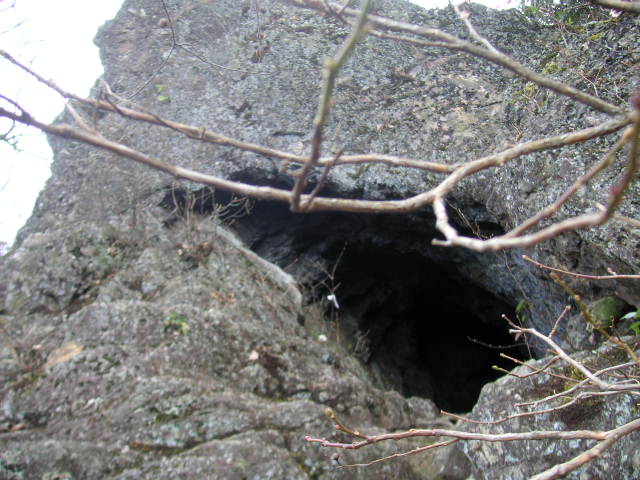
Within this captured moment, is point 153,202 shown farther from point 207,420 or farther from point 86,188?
point 207,420

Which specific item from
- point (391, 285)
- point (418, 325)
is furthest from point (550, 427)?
point (418, 325)

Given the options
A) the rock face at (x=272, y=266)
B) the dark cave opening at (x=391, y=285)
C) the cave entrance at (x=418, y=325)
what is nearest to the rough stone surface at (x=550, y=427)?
the rock face at (x=272, y=266)

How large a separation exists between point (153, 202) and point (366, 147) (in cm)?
203

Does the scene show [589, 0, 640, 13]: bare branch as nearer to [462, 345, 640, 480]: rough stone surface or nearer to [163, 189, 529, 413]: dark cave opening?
[462, 345, 640, 480]: rough stone surface

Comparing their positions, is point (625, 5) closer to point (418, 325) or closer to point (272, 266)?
point (272, 266)

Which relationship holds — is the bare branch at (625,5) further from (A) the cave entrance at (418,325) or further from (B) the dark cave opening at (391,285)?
(A) the cave entrance at (418,325)

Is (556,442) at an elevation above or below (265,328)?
below

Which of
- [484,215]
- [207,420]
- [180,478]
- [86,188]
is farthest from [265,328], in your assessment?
[86,188]

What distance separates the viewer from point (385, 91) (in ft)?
17.3

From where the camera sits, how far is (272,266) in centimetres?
488

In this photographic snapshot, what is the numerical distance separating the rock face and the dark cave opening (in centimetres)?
3

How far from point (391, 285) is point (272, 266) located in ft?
5.87

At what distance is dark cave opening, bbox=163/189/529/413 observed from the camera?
5.27m

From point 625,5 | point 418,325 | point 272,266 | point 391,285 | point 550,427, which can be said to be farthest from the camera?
point 418,325
